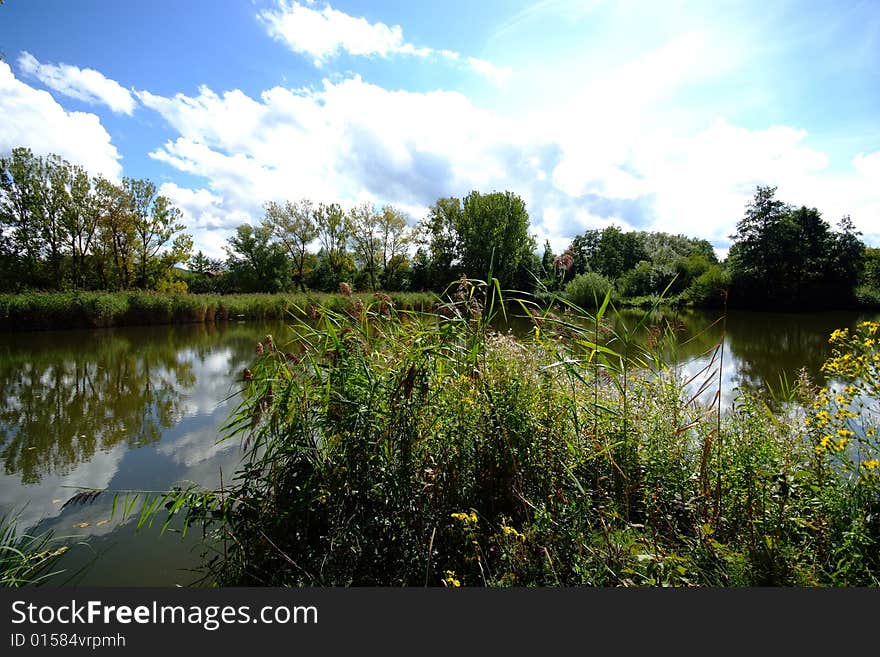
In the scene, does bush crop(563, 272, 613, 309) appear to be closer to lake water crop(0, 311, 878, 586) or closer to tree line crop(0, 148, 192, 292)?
lake water crop(0, 311, 878, 586)

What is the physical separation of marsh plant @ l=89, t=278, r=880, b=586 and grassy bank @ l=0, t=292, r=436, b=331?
12718mm

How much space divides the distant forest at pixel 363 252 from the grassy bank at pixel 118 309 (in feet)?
15.4

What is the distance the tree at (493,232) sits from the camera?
41.6 meters

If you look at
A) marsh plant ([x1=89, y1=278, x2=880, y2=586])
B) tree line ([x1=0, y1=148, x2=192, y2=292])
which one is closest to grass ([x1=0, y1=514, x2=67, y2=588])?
marsh plant ([x1=89, y1=278, x2=880, y2=586])

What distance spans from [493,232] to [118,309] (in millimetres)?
31069

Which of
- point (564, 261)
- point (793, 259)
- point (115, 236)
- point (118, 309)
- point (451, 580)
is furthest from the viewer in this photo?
point (793, 259)

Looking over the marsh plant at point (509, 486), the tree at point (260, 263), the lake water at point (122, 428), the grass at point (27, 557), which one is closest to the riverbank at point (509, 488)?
the marsh plant at point (509, 486)

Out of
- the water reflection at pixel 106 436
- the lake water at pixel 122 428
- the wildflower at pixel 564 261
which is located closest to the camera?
the wildflower at pixel 564 261

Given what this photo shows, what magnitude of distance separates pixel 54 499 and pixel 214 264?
6016 cm

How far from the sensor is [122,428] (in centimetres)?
652

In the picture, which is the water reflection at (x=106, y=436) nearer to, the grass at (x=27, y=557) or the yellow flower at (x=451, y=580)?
the grass at (x=27, y=557)

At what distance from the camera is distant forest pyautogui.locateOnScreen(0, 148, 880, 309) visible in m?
25.6

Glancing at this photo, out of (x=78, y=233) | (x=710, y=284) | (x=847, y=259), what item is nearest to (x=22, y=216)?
(x=78, y=233)

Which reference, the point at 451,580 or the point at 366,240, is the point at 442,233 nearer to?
the point at 366,240
